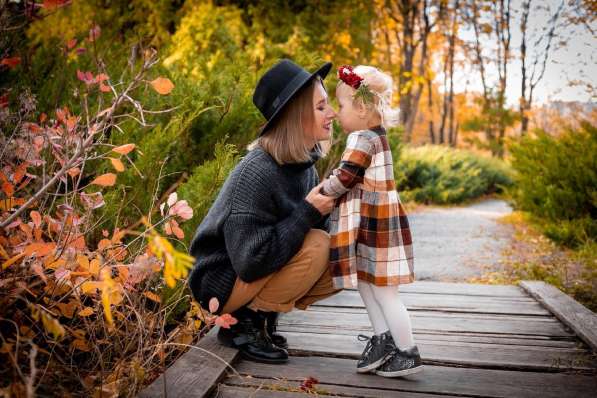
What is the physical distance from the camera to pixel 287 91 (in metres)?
2.25

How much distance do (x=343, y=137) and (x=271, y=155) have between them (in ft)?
9.72

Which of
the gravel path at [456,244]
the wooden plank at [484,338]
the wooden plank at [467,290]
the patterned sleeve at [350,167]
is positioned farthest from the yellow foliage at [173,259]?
the gravel path at [456,244]

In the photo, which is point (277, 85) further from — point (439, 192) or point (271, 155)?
point (439, 192)

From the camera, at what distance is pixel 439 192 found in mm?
11391

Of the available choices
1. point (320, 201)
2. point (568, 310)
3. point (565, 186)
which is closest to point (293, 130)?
point (320, 201)

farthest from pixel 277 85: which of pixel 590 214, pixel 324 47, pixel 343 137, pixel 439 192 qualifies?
pixel 439 192

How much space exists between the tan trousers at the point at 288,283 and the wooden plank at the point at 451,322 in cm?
54

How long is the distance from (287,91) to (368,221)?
72cm

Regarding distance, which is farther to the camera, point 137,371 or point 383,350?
point 383,350

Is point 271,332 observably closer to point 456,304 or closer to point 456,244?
point 456,304

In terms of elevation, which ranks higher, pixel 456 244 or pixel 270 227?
pixel 270 227

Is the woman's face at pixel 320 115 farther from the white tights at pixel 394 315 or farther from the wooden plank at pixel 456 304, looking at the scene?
the wooden plank at pixel 456 304

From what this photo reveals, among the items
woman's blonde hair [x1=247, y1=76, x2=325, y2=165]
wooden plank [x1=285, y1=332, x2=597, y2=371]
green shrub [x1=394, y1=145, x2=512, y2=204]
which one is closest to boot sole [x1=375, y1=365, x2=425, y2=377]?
wooden plank [x1=285, y1=332, x2=597, y2=371]

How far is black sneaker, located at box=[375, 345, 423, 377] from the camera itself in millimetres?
2029
